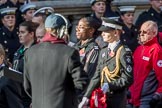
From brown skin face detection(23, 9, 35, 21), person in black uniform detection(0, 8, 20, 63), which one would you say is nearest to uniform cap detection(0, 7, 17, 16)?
person in black uniform detection(0, 8, 20, 63)

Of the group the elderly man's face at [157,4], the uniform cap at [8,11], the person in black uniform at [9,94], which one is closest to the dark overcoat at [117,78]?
the person in black uniform at [9,94]

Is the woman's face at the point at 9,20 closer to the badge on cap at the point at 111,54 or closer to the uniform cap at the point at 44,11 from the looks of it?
the uniform cap at the point at 44,11

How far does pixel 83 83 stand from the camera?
6863mm

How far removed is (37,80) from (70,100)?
15.1 inches

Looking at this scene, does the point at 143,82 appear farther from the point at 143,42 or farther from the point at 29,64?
the point at 29,64

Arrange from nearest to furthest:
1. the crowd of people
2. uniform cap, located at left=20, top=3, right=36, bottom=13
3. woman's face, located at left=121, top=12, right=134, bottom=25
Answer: the crowd of people → uniform cap, located at left=20, top=3, right=36, bottom=13 → woman's face, located at left=121, top=12, right=134, bottom=25

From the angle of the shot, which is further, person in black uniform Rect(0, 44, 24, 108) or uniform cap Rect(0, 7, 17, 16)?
uniform cap Rect(0, 7, 17, 16)

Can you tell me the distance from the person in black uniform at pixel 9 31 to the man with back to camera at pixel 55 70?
3.51 meters

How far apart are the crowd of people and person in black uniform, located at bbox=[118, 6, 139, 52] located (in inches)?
56.0

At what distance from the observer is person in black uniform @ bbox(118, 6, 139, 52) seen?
36.6 ft

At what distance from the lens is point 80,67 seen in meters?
6.86

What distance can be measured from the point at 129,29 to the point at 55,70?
15.2 ft

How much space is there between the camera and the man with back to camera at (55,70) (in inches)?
270

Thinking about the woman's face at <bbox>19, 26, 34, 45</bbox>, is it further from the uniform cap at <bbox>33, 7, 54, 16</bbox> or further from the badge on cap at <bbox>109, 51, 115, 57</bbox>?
the uniform cap at <bbox>33, 7, 54, 16</bbox>
